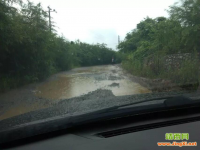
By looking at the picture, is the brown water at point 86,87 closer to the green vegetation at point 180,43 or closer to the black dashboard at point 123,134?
the green vegetation at point 180,43

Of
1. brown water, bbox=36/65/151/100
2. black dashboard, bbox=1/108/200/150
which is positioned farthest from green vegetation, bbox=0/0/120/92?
black dashboard, bbox=1/108/200/150

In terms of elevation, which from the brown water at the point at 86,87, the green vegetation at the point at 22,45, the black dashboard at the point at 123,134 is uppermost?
the green vegetation at the point at 22,45

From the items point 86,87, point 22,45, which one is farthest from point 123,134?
point 22,45

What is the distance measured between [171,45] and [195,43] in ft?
6.05

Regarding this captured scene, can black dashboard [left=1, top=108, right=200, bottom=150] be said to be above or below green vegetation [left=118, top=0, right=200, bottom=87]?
below

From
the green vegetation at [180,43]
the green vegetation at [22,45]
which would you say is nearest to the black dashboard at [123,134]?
the green vegetation at [180,43]

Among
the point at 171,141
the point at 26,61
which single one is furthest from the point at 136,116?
the point at 26,61

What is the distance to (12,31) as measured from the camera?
9.31m

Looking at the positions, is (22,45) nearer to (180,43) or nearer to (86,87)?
(86,87)

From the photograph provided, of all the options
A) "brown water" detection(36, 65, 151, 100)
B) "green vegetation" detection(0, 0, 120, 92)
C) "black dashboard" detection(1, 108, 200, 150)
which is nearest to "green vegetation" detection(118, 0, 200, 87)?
"brown water" detection(36, 65, 151, 100)

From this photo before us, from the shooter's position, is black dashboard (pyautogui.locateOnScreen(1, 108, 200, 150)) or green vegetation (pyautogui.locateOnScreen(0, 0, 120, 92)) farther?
green vegetation (pyautogui.locateOnScreen(0, 0, 120, 92))

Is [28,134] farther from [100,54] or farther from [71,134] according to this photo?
[100,54]

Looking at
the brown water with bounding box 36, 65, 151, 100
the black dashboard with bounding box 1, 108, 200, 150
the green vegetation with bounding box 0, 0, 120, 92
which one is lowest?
the brown water with bounding box 36, 65, 151, 100

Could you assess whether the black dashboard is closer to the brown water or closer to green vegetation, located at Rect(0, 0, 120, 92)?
the brown water
